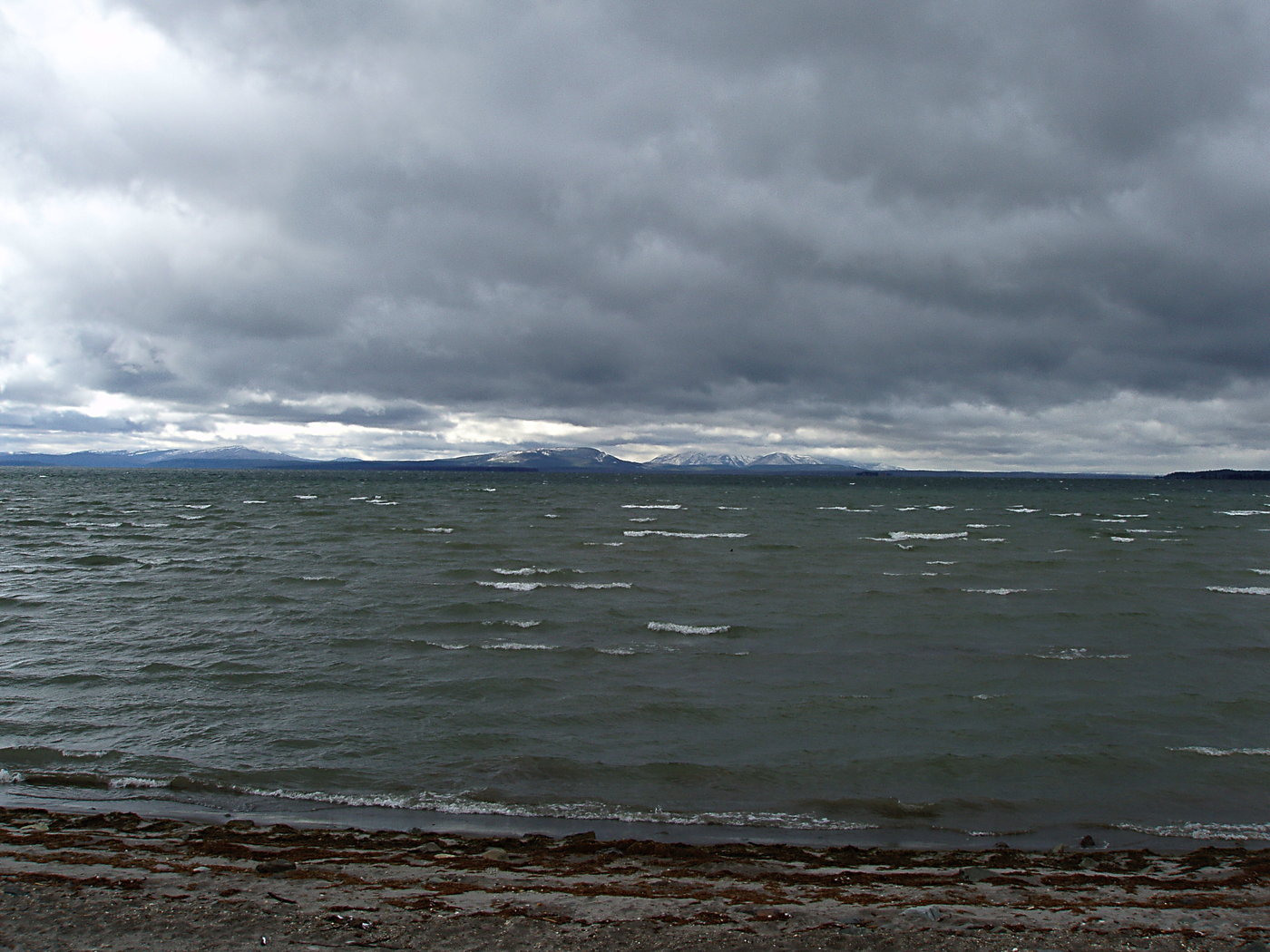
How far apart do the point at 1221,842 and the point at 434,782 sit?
10.4m

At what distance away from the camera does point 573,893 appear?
711cm

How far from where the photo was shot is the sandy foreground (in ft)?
19.8

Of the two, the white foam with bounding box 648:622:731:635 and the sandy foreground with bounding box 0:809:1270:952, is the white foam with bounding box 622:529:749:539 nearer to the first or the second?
the white foam with bounding box 648:622:731:635

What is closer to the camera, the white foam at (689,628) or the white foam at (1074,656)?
the white foam at (1074,656)

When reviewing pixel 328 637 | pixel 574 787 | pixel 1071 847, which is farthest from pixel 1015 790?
pixel 328 637

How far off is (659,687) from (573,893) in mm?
8629

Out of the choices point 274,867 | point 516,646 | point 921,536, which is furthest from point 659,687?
point 921,536

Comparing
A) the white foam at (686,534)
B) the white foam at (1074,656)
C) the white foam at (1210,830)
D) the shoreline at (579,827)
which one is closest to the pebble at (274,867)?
the shoreline at (579,827)

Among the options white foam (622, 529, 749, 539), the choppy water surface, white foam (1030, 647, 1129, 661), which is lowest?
the choppy water surface

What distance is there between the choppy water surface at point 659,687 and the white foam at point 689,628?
25cm

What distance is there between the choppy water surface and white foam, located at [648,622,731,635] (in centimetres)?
25

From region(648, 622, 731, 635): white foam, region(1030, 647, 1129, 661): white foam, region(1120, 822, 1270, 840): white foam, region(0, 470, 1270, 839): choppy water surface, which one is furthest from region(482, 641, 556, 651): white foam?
region(1120, 822, 1270, 840): white foam

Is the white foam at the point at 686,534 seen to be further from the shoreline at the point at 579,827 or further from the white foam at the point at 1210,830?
the white foam at the point at 1210,830

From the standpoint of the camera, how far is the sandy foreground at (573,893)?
19.8 ft
